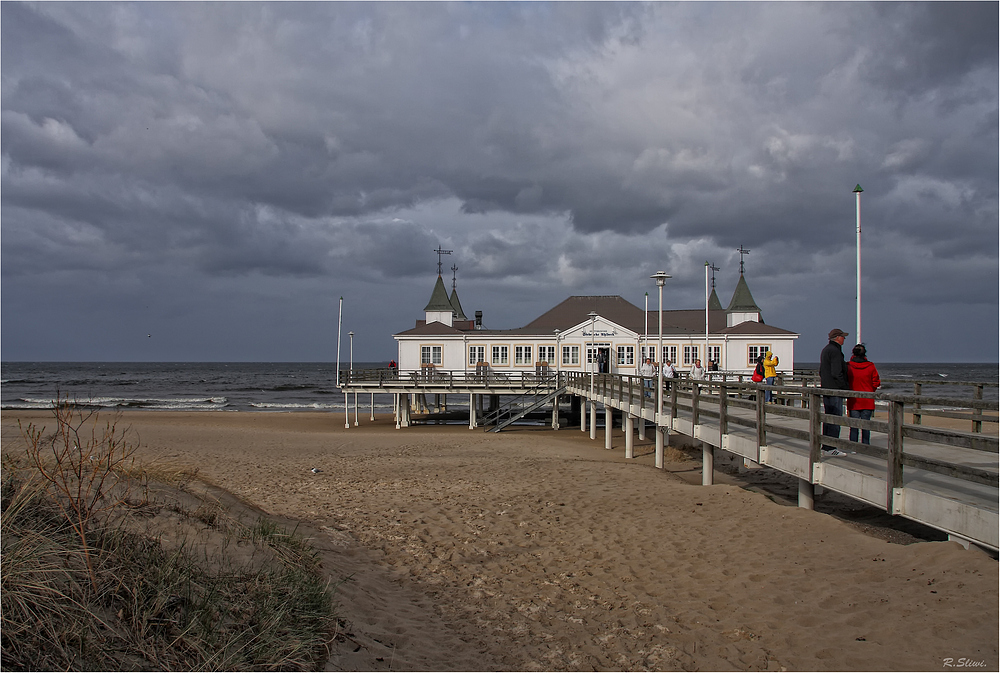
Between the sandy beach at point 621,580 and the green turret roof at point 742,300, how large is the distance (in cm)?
2800

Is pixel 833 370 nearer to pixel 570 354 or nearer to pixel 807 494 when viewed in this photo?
pixel 807 494

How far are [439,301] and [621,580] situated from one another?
113 ft

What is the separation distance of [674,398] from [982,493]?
8281 millimetres

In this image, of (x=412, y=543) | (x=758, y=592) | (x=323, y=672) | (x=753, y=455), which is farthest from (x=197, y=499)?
(x=753, y=455)

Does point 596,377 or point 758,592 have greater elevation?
point 596,377

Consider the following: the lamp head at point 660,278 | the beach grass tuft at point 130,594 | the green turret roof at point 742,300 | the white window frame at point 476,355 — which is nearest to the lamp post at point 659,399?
the lamp head at point 660,278

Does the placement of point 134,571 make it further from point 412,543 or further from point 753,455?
point 753,455

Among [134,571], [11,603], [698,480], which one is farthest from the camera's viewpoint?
[698,480]

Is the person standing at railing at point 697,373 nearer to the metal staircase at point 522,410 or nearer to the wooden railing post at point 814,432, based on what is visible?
the metal staircase at point 522,410

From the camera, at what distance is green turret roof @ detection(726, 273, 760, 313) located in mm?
38656

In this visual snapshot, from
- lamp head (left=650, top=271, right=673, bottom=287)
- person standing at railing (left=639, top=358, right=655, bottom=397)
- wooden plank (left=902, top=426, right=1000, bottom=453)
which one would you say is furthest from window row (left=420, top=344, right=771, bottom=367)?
wooden plank (left=902, top=426, right=1000, bottom=453)

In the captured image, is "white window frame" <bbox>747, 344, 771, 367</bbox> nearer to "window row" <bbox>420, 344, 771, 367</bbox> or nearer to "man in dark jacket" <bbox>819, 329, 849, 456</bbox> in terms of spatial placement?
"window row" <bbox>420, 344, 771, 367</bbox>

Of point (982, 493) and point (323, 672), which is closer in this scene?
point (323, 672)

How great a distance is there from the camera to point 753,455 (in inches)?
376
